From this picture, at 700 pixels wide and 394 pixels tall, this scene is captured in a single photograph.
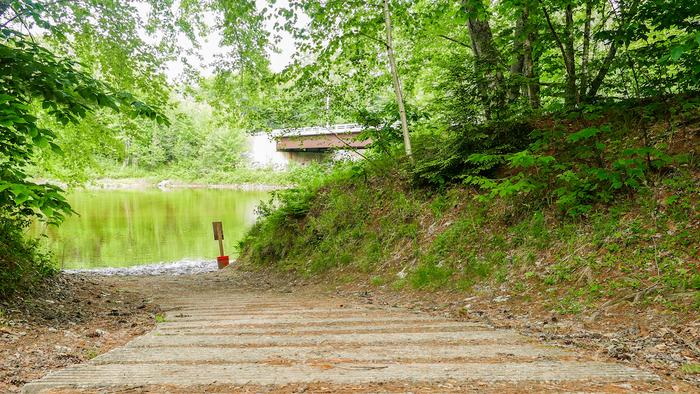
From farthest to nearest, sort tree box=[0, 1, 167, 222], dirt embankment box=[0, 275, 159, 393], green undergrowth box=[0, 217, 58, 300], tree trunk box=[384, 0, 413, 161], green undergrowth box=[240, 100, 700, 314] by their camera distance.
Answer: tree trunk box=[384, 0, 413, 161] < green undergrowth box=[0, 217, 58, 300] < green undergrowth box=[240, 100, 700, 314] < tree box=[0, 1, 167, 222] < dirt embankment box=[0, 275, 159, 393]

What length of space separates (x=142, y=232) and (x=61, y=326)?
19.1 m

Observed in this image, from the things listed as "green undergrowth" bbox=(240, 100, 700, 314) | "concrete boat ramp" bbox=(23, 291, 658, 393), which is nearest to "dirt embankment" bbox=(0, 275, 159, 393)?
"concrete boat ramp" bbox=(23, 291, 658, 393)

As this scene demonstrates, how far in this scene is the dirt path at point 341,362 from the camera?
2334mm

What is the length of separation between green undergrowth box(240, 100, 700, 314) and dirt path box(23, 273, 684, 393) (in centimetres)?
156

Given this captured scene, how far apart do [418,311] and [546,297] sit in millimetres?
1383

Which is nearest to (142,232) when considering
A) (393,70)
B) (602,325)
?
(393,70)

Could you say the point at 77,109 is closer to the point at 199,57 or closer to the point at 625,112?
the point at 199,57

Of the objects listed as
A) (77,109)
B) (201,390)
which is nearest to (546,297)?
(201,390)

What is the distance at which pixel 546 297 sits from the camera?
4.78 metres

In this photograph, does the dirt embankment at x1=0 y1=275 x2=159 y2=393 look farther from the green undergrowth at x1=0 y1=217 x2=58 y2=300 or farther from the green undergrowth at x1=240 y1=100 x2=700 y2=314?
the green undergrowth at x1=240 y1=100 x2=700 y2=314

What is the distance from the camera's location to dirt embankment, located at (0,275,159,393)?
3082 millimetres

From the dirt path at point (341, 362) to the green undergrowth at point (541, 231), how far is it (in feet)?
5.13

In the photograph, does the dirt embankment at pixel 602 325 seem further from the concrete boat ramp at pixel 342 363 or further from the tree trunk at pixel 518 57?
the tree trunk at pixel 518 57

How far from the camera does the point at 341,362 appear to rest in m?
2.72
